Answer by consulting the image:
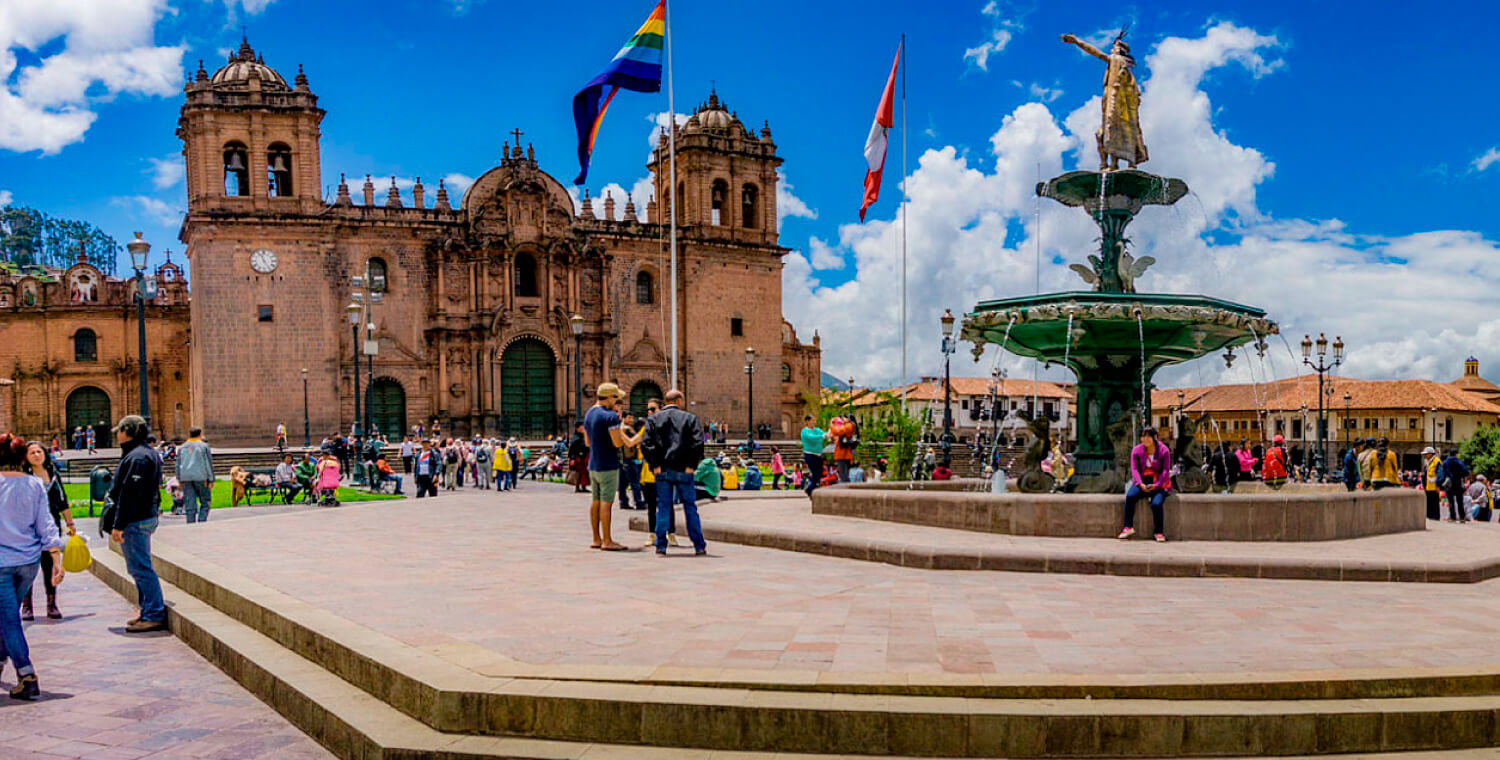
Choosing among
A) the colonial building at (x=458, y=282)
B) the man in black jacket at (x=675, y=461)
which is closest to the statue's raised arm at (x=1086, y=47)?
the man in black jacket at (x=675, y=461)

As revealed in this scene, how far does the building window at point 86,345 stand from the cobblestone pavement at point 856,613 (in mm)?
47306

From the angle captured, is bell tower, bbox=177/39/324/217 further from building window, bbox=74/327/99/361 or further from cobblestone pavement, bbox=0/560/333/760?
cobblestone pavement, bbox=0/560/333/760

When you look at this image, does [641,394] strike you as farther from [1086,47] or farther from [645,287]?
[1086,47]

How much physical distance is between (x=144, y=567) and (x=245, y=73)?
124 feet

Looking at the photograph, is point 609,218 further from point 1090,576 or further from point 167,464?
point 1090,576

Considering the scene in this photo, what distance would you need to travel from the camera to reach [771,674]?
167 inches

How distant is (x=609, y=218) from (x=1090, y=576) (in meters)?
39.4

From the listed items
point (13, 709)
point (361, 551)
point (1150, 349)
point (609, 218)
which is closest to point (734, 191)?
point (609, 218)

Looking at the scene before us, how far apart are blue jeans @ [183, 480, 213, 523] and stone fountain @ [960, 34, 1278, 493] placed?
31.7ft

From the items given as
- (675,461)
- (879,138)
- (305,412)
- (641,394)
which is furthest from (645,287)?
(675,461)

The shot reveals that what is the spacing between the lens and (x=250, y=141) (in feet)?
127

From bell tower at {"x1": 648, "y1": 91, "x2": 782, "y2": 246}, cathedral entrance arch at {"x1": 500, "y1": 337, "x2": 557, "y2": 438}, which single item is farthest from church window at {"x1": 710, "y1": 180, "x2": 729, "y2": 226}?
cathedral entrance arch at {"x1": 500, "y1": 337, "x2": 557, "y2": 438}

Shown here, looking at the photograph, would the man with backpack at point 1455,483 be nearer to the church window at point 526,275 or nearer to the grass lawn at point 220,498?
the grass lawn at point 220,498

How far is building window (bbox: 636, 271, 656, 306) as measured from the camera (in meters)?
45.2
